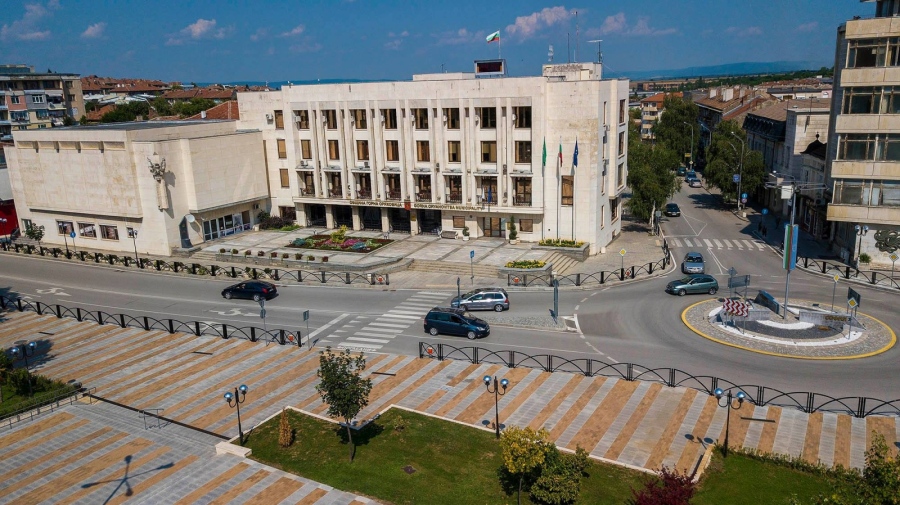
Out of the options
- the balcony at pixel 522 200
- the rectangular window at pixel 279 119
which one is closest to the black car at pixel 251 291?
the balcony at pixel 522 200

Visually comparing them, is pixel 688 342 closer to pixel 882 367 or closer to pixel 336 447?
pixel 882 367

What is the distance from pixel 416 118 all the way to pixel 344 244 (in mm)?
12201

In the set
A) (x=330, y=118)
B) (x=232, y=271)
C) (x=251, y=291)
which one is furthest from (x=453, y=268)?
(x=330, y=118)

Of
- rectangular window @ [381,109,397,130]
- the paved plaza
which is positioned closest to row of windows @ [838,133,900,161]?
the paved plaza

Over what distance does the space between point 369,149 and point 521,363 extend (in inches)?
1262

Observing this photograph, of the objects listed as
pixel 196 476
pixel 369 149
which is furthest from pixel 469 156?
pixel 196 476

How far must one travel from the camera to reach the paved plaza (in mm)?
20656

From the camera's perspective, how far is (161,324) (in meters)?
37.9

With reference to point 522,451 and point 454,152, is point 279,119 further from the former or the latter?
point 522,451

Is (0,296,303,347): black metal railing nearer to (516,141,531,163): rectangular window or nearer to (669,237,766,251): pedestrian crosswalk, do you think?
(516,141,531,163): rectangular window

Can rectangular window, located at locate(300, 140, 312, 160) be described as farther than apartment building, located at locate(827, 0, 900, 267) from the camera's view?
Yes

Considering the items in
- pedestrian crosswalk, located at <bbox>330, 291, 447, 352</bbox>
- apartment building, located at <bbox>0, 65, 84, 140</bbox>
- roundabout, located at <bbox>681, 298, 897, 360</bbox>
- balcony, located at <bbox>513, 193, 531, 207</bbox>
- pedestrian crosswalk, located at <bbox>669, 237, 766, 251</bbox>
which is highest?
apartment building, located at <bbox>0, 65, 84, 140</bbox>

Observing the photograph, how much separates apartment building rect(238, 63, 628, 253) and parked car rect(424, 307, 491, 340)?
19865 mm

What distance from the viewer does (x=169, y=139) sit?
2140 inches
